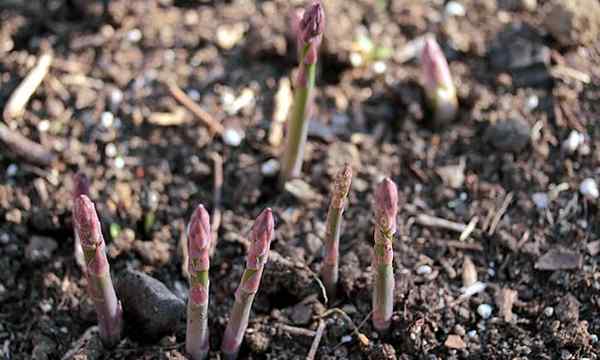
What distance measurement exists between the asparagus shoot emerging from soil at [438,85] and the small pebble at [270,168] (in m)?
0.60

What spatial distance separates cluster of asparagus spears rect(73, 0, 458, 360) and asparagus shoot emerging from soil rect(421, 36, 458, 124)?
57cm

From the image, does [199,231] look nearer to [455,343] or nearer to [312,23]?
[312,23]

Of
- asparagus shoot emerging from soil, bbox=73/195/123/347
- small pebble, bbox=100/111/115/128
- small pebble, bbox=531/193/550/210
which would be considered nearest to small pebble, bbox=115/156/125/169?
small pebble, bbox=100/111/115/128

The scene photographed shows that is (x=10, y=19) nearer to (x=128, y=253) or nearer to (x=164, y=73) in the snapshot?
(x=164, y=73)

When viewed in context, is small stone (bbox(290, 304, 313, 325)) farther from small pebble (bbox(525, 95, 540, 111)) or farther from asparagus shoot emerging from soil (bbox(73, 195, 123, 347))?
small pebble (bbox(525, 95, 540, 111))

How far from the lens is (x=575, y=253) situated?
269 centimetres

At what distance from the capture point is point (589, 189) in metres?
2.85

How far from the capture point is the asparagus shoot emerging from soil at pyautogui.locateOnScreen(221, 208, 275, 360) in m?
2.17

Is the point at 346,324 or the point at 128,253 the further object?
the point at 128,253

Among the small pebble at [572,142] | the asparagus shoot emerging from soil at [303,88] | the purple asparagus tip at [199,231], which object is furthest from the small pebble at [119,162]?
the small pebble at [572,142]

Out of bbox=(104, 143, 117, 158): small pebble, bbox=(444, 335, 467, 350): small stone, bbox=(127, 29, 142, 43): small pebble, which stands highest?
bbox=(127, 29, 142, 43): small pebble

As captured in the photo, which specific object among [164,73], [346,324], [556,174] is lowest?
[346,324]

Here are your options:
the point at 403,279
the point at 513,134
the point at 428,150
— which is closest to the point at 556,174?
the point at 513,134

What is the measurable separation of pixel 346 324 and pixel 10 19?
1.95 metres
